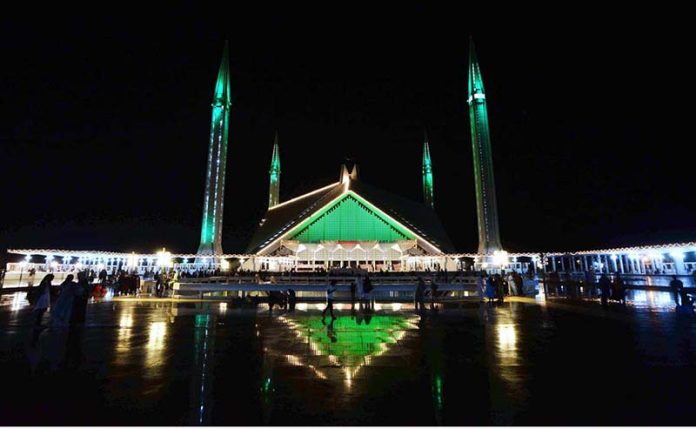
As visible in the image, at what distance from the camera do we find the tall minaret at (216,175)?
127 feet

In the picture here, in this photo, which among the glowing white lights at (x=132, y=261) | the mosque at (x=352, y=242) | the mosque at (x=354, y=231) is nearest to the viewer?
the glowing white lights at (x=132, y=261)

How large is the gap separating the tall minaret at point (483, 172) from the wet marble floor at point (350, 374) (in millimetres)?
31137

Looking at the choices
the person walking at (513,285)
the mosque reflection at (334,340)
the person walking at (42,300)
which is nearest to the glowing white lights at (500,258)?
the person walking at (513,285)

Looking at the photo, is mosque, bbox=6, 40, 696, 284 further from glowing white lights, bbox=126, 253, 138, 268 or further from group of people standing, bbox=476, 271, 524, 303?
group of people standing, bbox=476, 271, 524, 303

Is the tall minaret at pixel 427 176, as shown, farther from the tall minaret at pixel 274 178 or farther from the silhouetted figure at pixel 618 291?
the silhouetted figure at pixel 618 291

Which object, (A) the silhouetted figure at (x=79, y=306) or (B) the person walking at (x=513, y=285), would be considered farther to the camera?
(B) the person walking at (x=513, y=285)

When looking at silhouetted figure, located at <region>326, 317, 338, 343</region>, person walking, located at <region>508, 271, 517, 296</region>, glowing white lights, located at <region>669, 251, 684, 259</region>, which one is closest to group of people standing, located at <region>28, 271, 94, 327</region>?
silhouetted figure, located at <region>326, 317, 338, 343</region>

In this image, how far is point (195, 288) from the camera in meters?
16.1

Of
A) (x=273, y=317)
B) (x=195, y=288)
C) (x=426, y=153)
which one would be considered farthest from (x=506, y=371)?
(x=426, y=153)

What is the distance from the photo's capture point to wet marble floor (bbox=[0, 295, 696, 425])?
9.54ft

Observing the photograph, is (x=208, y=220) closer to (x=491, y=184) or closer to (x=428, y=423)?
(x=491, y=184)

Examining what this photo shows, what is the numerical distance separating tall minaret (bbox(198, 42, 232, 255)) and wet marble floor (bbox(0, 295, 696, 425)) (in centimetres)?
3209

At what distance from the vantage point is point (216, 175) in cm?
4062

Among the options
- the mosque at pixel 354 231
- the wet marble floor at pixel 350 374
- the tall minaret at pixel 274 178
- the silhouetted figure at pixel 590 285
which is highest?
the tall minaret at pixel 274 178
